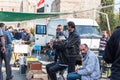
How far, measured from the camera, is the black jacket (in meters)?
9.00

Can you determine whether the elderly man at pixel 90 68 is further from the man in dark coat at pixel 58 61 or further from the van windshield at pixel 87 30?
the van windshield at pixel 87 30

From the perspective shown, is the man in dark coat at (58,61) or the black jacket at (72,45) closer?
the black jacket at (72,45)

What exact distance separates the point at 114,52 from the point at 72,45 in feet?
14.2

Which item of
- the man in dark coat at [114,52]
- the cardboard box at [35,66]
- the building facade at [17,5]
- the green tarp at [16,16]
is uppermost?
the building facade at [17,5]

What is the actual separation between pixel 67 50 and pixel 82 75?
1288 mm

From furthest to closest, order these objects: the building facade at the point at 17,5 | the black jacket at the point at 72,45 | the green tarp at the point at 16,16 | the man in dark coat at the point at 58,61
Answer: the building facade at the point at 17,5 → the green tarp at the point at 16,16 → the man in dark coat at the point at 58,61 → the black jacket at the point at 72,45

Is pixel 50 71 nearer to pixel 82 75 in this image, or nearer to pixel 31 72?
pixel 31 72

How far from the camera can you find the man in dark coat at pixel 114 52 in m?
4.61

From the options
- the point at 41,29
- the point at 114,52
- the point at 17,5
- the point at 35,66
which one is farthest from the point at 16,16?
the point at 17,5

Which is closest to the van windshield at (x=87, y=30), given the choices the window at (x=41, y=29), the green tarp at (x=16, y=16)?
the window at (x=41, y=29)

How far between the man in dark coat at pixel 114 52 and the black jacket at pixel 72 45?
14.1ft

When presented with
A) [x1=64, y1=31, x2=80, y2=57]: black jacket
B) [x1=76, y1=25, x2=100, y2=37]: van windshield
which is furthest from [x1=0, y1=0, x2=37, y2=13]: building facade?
[x1=64, y1=31, x2=80, y2=57]: black jacket

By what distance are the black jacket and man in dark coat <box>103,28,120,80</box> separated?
428cm

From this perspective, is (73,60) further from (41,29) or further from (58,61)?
(41,29)
